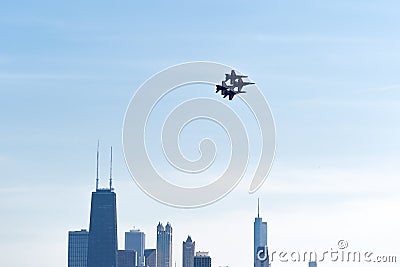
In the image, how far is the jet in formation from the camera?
180875mm

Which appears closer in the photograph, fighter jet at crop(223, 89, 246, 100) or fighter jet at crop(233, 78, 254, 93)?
fighter jet at crop(223, 89, 246, 100)

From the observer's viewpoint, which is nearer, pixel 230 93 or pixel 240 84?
pixel 230 93

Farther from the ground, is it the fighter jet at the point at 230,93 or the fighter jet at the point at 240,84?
the fighter jet at the point at 240,84

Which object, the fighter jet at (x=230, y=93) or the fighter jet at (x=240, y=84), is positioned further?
the fighter jet at (x=240, y=84)

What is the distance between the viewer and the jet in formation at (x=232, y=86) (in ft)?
593

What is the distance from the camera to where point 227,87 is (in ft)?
598

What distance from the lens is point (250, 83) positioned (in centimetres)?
18562

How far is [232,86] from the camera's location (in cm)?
18350

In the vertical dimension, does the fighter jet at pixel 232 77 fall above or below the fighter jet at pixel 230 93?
above

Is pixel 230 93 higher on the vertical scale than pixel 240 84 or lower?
lower

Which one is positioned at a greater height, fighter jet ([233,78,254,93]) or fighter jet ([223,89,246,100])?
fighter jet ([233,78,254,93])

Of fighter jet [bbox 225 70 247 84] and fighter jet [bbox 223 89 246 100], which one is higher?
fighter jet [bbox 225 70 247 84]

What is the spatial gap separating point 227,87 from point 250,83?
5227mm
